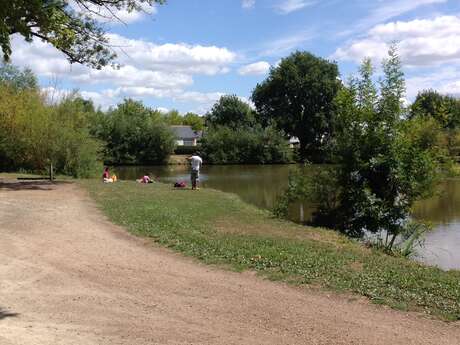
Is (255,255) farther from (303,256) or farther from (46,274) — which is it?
(46,274)

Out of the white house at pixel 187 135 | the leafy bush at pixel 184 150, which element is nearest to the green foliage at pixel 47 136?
the leafy bush at pixel 184 150

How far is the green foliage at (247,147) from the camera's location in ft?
234

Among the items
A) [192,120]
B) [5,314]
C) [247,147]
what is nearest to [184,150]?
[247,147]

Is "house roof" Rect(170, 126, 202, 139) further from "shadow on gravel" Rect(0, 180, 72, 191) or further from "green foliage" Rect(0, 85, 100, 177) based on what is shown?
"shadow on gravel" Rect(0, 180, 72, 191)

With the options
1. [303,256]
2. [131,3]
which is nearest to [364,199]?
[303,256]

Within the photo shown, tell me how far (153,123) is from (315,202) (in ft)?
186

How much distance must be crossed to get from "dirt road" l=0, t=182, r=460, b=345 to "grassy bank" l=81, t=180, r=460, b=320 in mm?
516

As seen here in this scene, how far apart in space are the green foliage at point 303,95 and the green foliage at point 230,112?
18.9 ft

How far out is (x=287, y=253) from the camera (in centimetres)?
1043

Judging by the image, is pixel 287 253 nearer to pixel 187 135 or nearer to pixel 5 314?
pixel 5 314

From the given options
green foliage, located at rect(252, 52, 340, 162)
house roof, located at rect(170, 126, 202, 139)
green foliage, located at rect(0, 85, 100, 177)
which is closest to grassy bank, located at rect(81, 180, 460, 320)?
green foliage, located at rect(0, 85, 100, 177)

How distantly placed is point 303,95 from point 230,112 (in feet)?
46.0

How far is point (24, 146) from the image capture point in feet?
107

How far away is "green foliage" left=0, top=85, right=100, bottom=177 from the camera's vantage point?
104 feet
